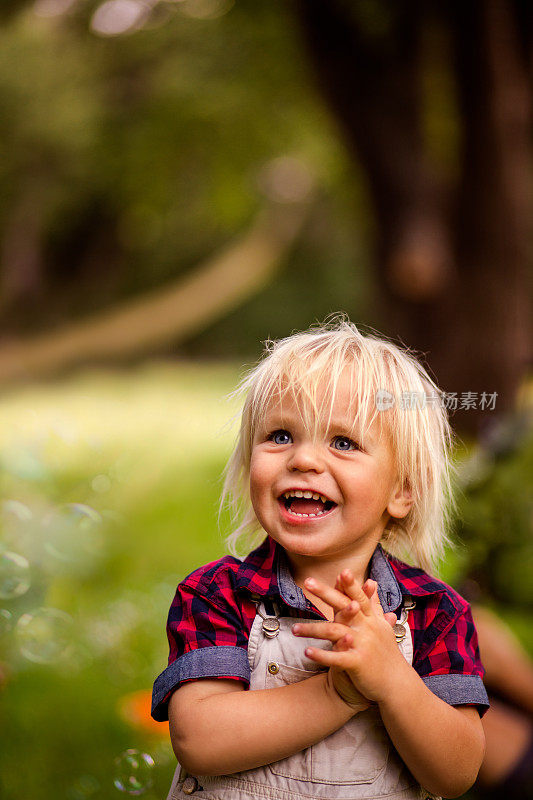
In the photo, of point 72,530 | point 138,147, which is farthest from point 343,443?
point 138,147

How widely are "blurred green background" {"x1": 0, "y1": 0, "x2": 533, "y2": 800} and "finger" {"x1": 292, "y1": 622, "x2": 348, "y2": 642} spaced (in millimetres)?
435

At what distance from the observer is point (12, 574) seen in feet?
5.97

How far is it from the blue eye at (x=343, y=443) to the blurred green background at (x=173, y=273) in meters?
0.26

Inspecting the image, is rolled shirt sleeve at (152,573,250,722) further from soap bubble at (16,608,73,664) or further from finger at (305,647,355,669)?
soap bubble at (16,608,73,664)

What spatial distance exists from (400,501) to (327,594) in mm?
253

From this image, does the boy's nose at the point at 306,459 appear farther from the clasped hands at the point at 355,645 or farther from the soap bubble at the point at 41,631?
the soap bubble at the point at 41,631

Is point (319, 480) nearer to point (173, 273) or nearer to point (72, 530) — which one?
point (72, 530)

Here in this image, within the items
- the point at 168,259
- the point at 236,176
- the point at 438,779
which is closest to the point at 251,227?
the point at 168,259

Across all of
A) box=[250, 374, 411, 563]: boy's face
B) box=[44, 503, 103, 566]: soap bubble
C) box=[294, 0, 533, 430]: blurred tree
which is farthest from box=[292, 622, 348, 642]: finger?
box=[294, 0, 533, 430]: blurred tree

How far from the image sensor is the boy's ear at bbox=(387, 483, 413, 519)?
1.17 meters

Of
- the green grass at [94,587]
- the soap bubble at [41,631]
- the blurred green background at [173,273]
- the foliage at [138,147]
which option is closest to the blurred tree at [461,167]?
the blurred green background at [173,273]

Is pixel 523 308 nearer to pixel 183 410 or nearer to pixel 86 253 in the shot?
pixel 183 410

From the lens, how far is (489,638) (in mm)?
2018

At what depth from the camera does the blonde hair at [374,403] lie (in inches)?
43.4
